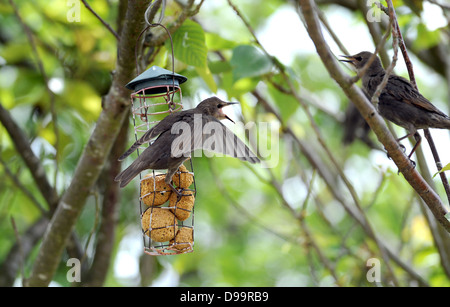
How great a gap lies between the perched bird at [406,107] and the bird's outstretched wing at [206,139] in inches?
72.4

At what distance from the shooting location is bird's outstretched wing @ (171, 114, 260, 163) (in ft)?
10.2

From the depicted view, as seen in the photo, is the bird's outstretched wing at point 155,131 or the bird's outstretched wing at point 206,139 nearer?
the bird's outstretched wing at point 206,139

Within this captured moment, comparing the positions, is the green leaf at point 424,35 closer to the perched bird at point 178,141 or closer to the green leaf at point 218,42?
the green leaf at point 218,42

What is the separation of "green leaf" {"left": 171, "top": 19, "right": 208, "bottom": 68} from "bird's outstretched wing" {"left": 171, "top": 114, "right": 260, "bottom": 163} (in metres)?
0.50

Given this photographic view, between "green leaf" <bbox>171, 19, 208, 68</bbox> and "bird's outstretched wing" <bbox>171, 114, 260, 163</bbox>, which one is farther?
"green leaf" <bbox>171, 19, 208, 68</bbox>

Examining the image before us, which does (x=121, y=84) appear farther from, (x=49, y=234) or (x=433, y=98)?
(x=433, y=98)

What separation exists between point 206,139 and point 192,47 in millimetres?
893

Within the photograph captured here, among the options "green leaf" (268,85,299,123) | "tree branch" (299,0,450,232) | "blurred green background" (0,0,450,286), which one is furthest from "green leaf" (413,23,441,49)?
"tree branch" (299,0,450,232)

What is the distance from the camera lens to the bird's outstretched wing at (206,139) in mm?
3111

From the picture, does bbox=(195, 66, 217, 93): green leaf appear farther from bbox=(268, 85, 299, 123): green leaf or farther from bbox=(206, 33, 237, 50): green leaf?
bbox=(268, 85, 299, 123): green leaf

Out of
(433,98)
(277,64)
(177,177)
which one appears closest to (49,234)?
(177,177)

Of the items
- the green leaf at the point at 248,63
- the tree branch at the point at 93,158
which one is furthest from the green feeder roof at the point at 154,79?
the green leaf at the point at 248,63

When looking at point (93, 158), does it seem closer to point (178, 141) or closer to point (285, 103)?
point (178, 141)
